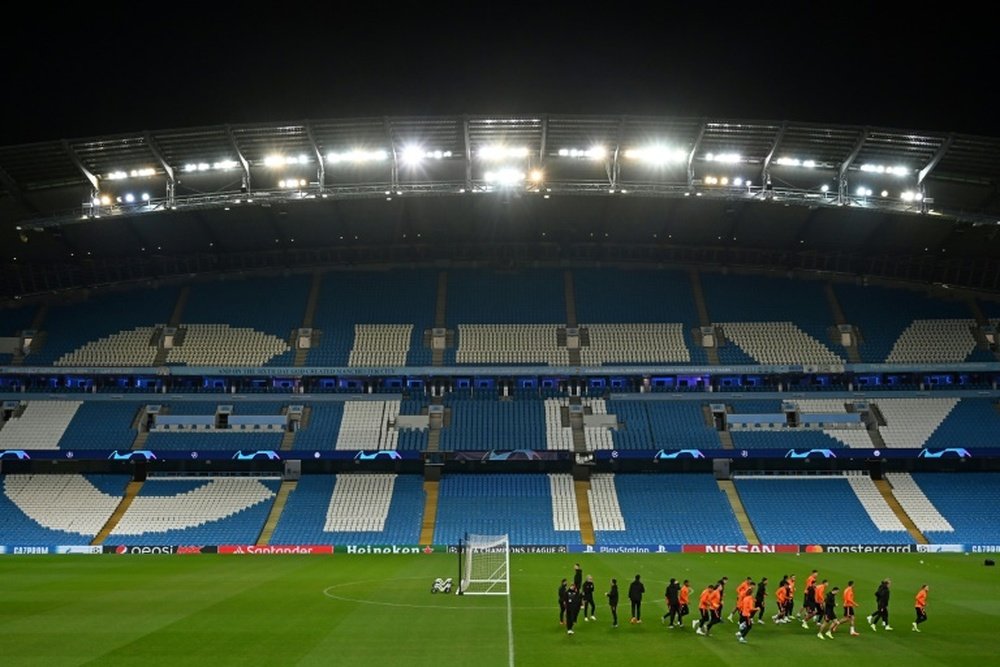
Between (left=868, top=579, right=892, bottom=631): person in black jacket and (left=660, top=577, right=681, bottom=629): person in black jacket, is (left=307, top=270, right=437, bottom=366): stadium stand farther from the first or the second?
(left=868, top=579, right=892, bottom=631): person in black jacket

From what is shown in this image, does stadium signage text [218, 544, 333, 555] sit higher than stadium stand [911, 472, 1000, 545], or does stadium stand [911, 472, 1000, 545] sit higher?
stadium stand [911, 472, 1000, 545]

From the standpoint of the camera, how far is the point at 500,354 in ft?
195

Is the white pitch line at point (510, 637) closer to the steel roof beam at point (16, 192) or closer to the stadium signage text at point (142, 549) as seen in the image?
the stadium signage text at point (142, 549)

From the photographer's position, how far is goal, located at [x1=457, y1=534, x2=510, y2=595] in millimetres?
29141

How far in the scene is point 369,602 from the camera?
27156mm

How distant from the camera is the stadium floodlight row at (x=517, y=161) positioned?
149 feet

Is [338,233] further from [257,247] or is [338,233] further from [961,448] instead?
[961,448]

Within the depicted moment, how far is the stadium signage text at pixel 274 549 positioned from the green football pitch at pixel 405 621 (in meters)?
8.30

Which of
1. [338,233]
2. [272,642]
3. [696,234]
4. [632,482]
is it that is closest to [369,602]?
[272,642]

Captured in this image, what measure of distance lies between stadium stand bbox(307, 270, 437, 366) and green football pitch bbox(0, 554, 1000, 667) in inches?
876

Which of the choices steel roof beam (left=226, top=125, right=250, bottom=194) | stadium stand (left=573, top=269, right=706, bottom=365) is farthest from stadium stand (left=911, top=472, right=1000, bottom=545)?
steel roof beam (left=226, top=125, right=250, bottom=194)

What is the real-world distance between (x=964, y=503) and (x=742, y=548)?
1527cm

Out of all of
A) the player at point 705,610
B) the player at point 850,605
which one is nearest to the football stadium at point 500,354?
the player at point 705,610

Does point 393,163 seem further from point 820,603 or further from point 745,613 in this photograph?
point 820,603
